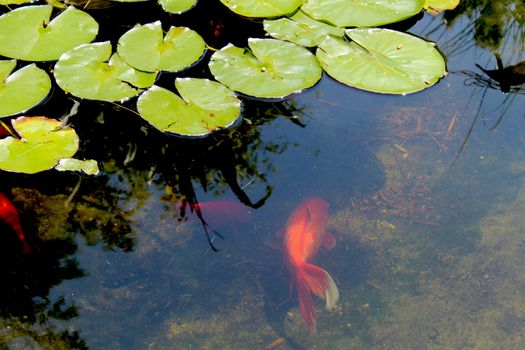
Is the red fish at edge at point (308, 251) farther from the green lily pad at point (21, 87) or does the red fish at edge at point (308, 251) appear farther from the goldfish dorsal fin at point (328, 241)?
the green lily pad at point (21, 87)

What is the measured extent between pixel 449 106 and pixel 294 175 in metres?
1.03

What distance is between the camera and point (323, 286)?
263 centimetres

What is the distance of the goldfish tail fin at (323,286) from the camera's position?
2.60m

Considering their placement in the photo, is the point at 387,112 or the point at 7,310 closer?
the point at 7,310

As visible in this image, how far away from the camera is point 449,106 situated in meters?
3.34

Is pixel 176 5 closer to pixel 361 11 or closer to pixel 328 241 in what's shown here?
pixel 361 11

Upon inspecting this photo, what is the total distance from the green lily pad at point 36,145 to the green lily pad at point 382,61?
4.72 ft

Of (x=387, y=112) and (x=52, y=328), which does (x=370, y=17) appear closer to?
(x=387, y=112)

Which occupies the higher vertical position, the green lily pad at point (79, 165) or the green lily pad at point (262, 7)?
the green lily pad at point (262, 7)

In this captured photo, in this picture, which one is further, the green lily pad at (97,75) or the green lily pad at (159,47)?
the green lily pad at (159,47)

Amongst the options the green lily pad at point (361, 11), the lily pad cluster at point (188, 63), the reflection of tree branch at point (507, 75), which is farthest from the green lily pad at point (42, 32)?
the reflection of tree branch at point (507, 75)

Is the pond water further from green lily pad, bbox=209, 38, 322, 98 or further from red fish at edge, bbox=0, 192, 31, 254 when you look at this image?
green lily pad, bbox=209, 38, 322, 98

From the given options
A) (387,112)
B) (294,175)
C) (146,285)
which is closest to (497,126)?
(387,112)

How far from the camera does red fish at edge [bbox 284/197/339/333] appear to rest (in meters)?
2.60
